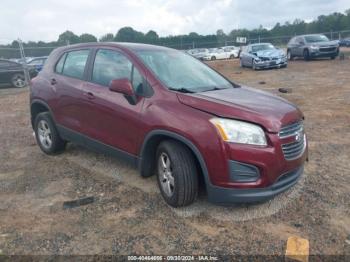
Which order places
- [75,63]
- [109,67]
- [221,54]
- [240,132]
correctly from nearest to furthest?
[240,132], [109,67], [75,63], [221,54]

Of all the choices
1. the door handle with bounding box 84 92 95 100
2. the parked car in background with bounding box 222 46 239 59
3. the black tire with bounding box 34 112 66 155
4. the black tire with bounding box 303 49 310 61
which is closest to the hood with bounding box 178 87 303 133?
the door handle with bounding box 84 92 95 100

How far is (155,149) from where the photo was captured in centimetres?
381

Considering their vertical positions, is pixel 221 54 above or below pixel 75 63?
below

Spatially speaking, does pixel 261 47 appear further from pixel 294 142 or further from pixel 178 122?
pixel 178 122

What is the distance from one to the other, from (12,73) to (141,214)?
1464 cm

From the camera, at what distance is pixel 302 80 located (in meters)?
13.1

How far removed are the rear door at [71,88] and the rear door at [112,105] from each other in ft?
0.56

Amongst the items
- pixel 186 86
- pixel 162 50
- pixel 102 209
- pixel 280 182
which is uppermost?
pixel 162 50

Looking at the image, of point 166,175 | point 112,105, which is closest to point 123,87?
point 112,105

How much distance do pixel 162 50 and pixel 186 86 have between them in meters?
0.92

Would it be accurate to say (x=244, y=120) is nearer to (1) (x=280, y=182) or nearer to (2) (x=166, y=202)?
A: (1) (x=280, y=182)

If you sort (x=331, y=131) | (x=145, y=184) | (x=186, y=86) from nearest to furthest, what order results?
(x=186, y=86), (x=145, y=184), (x=331, y=131)

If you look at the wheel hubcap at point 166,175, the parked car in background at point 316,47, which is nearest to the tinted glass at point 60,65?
the wheel hubcap at point 166,175

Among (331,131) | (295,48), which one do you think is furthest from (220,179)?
(295,48)
